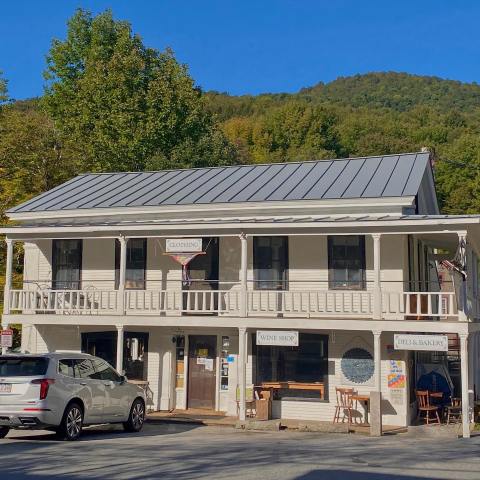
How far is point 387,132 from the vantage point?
79.6 m

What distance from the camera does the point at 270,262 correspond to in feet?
68.9

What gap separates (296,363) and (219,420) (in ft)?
9.01

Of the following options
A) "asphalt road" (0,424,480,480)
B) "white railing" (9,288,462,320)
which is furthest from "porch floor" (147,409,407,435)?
"white railing" (9,288,462,320)

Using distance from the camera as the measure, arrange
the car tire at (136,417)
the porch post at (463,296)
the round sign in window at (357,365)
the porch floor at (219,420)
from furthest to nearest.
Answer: the round sign in window at (357,365), the porch floor at (219,420), the porch post at (463,296), the car tire at (136,417)

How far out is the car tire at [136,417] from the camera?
1670 centimetres

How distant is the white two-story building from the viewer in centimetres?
1870

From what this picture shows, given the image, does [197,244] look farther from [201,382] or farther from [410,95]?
[410,95]

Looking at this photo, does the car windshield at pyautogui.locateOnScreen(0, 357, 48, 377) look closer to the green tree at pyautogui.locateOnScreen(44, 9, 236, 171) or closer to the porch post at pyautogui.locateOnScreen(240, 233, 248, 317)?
the porch post at pyautogui.locateOnScreen(240, 233, 248, 317)

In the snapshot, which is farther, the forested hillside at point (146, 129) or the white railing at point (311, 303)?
the forested hillside at point (146, 129)

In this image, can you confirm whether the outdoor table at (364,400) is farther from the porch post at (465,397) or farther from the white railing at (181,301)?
the white railing at (181,301)

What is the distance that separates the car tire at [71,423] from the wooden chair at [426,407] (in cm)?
904

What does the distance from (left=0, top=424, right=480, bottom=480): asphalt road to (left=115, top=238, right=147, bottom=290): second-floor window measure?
601 cm

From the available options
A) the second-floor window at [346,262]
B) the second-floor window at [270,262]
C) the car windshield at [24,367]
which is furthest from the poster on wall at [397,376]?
the car windshield at [24,367]

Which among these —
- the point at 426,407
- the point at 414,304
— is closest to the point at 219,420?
the point at 426,407
